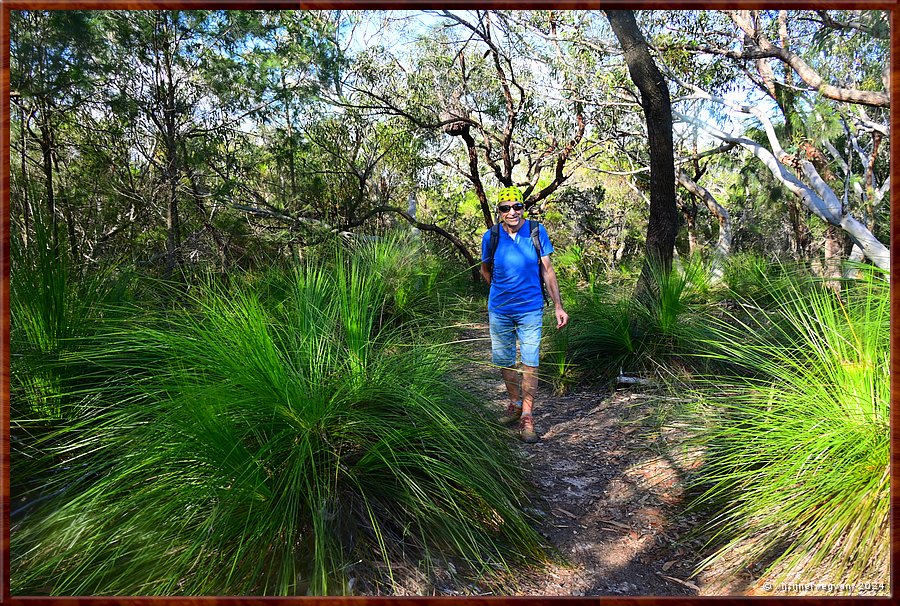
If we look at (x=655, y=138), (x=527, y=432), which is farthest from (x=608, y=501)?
(x=655, y=138)

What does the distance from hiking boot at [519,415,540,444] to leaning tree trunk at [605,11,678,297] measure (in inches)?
86.2

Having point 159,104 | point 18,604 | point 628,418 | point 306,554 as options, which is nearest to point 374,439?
point 306,554

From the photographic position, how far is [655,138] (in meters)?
5.30

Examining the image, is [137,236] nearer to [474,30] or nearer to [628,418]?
[628,418]

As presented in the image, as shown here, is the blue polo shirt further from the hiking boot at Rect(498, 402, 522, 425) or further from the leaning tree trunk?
the leaning tree trunk

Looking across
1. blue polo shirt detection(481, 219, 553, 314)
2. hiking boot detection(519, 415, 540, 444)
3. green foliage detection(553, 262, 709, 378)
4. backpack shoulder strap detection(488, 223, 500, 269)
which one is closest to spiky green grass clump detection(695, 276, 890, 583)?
hiking boot detection(519, 415, 540, 444)

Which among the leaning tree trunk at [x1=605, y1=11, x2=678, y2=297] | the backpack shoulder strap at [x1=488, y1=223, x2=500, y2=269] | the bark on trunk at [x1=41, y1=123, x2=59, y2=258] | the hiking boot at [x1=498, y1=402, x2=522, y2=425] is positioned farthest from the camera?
the leaning tree trunk at [x1=605, y1=11, x2=678, y2=297]

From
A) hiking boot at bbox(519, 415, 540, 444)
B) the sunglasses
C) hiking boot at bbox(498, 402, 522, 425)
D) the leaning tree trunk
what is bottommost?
hiking boot at bbox(519, 415, 540, 444)

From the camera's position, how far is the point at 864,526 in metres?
1.73

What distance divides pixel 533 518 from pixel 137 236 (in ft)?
14.1

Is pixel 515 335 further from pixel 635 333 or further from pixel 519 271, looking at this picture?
pixel 635 333

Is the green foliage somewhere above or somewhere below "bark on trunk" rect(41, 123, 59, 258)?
below

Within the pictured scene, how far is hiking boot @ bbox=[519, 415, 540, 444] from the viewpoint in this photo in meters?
3.34

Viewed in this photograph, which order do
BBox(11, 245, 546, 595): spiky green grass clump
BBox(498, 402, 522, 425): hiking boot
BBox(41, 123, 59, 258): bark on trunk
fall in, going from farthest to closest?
1. BBox(498, 402, 522, 425): hiking boot
2. BBox(41, 123, 59, 258): bark on trunk
3. BBox(11, 245, 546, 595): spiky green grass clump
